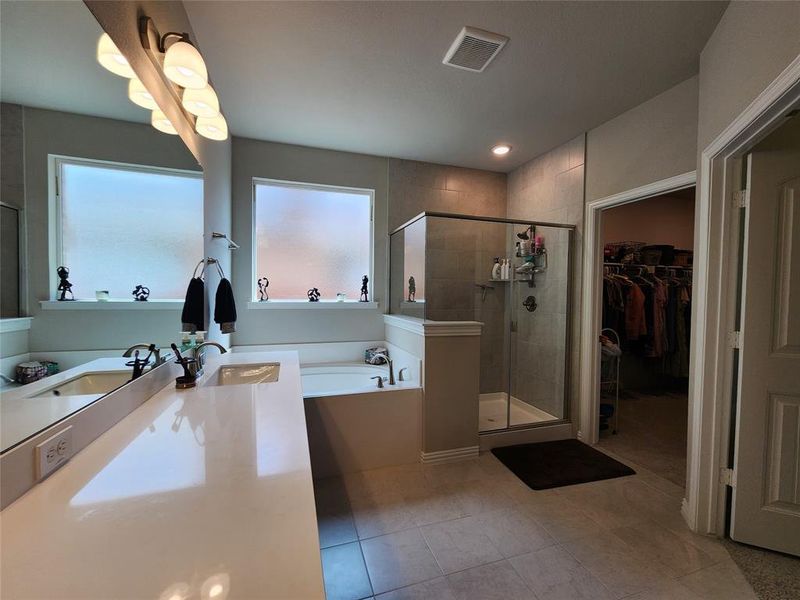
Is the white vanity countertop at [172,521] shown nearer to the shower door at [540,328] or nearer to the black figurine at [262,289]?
the black figurine at [262,289]

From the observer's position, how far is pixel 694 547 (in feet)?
5.47

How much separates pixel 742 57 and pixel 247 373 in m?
2.98

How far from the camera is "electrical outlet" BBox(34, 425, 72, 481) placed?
774 millimetres

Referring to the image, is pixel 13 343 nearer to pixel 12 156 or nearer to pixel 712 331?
pixel 12 156

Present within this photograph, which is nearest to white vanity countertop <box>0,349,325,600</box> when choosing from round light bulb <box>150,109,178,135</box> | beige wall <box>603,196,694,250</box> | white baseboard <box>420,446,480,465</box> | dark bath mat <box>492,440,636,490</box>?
round light bulb <box>150,109,178,135</box>

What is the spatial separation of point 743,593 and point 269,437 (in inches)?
82.2

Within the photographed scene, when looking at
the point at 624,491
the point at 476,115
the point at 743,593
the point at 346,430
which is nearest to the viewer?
the point at 743,593

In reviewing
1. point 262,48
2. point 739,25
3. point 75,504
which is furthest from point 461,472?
point 262,48

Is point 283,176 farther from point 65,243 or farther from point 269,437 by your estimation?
point 269,437

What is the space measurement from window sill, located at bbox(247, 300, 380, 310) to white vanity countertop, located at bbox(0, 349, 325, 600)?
2139 millimetres

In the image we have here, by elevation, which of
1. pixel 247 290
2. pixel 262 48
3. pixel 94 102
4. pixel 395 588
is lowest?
pixel 395 588

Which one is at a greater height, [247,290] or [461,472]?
[247,290]

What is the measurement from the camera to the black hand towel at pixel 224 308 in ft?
7.51

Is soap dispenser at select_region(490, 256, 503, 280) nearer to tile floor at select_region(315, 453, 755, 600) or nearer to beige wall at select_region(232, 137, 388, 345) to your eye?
beige wall at select_region(232, 137, 388, 345)
